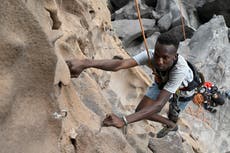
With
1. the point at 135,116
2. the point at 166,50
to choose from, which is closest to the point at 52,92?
the point at 135,116

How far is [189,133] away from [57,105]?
405 centimetres

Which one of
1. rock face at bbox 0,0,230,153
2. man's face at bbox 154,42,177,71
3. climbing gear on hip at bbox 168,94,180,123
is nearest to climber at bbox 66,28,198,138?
man's face at bbox 154,42,177,71

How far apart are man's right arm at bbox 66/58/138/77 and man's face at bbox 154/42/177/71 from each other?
0.31 meters

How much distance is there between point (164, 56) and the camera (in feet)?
14.4

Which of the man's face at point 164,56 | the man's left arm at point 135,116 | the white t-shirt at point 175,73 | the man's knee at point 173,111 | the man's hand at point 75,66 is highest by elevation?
the man's hand at point 75,66

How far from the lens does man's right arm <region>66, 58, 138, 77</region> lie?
405 centimetres

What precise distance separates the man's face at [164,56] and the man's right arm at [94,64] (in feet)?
1.03

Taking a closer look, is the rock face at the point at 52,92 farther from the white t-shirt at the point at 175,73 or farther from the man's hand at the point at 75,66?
the white t-shirt at the point at 175,73

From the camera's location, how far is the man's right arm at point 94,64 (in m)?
4.05

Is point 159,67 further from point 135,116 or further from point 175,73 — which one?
point 135,116

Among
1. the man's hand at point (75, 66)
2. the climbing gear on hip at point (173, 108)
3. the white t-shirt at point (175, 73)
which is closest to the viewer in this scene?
the man's hand at point (75, 66)

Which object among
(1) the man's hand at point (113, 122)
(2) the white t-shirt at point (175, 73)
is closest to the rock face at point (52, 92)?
(1) the man's hand at point (113, 122)

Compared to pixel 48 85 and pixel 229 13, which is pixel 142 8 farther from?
pixel 48 85

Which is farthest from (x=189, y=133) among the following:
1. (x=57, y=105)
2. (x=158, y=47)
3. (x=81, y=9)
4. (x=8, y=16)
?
(x=8, y=16)
